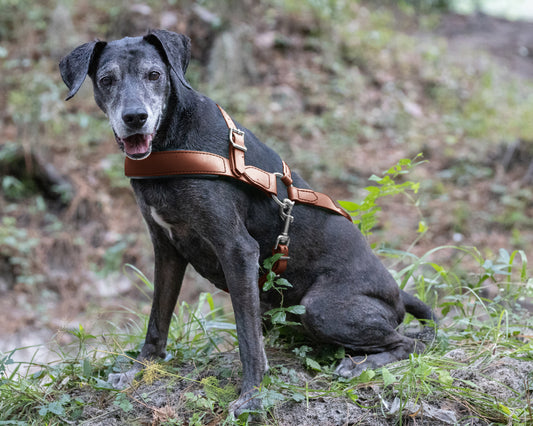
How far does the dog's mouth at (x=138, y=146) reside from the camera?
2.36m

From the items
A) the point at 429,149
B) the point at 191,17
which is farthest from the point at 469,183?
the point at 191,17

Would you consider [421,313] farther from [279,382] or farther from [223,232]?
[223,232]

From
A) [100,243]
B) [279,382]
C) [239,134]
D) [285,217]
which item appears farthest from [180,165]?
[100,243]

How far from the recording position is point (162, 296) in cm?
292

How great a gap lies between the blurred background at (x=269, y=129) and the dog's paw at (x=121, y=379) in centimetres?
230

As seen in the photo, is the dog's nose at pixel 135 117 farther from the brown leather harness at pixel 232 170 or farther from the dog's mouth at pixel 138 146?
the brown leather harness at pixel 232 170

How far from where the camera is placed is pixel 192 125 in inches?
102

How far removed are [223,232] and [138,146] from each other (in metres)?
0.57

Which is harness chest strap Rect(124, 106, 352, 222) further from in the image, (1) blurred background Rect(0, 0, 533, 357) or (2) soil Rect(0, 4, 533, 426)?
(1) blurred background Rect(0, 0, 533, 357)

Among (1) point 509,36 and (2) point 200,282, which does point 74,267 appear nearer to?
(2) point 200,282

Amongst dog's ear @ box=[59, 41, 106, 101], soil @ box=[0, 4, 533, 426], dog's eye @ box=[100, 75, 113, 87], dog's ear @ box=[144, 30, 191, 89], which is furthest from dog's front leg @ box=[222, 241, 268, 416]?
dog's ear @ box=[59, 41, 106, 101]

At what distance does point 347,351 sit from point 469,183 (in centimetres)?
518

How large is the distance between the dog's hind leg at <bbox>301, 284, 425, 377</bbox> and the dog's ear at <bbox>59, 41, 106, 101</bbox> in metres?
1.61

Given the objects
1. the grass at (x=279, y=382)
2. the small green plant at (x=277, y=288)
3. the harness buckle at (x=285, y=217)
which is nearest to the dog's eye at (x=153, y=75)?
the harness buckle at (x=285, y=217)
